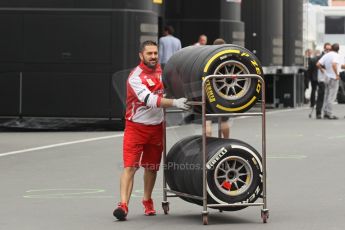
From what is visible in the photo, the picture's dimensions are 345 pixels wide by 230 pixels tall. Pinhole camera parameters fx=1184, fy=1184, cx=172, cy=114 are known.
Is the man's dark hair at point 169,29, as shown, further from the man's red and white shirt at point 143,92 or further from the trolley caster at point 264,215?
the trolley caster at point 264,215

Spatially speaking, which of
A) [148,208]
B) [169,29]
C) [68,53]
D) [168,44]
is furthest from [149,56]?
[169,29]

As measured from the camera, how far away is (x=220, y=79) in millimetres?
10492

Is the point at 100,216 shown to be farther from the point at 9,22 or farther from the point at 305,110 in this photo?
the point at 305,110

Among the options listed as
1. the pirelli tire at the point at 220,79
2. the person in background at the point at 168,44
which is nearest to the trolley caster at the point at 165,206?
the pirelli tire at the point at 220,79

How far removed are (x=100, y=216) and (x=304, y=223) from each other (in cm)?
189

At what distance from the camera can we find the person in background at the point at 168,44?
25.4 metres

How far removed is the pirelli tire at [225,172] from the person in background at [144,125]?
1.22 ft

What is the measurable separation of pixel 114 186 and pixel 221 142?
3.20 meters

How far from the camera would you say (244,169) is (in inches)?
412

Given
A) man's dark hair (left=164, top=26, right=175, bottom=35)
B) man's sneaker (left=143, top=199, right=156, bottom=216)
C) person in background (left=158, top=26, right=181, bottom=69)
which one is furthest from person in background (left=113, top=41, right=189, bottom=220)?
man's dark hair (left=164, top=26, right=175, bottom=35)

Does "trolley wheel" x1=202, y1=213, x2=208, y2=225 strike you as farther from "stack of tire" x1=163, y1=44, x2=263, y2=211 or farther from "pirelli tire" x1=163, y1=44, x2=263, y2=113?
"pirelli tire" x1=163, y1=44, x2=263, y2=113

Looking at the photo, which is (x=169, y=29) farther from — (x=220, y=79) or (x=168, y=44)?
(x=220, y=79)

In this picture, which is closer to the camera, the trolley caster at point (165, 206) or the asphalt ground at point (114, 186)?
the asphalt ground at point (114, 186)

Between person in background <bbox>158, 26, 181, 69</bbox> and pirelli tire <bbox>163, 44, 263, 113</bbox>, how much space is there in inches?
576
